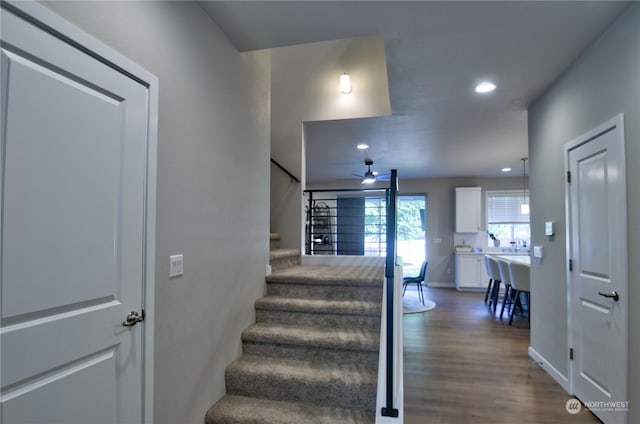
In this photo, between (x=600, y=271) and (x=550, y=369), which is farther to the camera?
(x=550, y=369)

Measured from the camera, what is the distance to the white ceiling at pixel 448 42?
6.75ft

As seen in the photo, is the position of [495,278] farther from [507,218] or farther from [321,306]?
[321,306]

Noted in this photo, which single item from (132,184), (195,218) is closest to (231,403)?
(195,218)

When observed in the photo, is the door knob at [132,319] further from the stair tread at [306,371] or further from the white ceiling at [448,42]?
the white ceiling at [448,42]

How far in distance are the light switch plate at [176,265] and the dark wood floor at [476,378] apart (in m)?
1.99

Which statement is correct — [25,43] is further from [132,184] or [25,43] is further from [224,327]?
[224,327]

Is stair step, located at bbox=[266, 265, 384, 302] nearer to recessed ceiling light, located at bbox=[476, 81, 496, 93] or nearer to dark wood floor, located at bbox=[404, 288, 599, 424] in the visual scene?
dark wood floor, located at bbox=[404, 288, 599, 424]

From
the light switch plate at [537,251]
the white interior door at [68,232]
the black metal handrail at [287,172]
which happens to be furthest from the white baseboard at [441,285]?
the white interior door at [68,232]

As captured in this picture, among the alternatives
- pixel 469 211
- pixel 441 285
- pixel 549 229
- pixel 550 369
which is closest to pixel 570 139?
pixel 549 229

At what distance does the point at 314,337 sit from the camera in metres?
2.42

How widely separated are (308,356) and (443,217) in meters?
7.06

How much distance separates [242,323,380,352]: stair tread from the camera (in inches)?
91.7

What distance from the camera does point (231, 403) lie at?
2170 millimetres

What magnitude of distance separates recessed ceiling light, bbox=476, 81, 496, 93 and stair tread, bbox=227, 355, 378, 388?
2815mm
